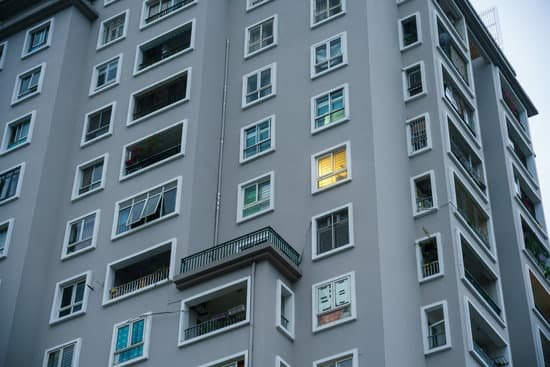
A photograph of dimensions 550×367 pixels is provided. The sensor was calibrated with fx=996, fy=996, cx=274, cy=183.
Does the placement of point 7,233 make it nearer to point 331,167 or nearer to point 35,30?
point 35,30

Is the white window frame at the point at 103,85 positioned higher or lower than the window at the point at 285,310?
higher

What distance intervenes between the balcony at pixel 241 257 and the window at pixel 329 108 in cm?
682

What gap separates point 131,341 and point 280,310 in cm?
692

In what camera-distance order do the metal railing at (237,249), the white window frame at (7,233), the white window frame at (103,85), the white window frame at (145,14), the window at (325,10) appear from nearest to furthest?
the metal railing at (237,249)
the white window frame at (7,233)
the window at (325,10)
the white window frame at (103,85)
the white window frame at (145,14)

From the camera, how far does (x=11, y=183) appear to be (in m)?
53.1

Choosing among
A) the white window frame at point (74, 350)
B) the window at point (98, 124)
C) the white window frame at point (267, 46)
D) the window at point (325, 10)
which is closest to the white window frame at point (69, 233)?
the white window frame at point (74, 350)

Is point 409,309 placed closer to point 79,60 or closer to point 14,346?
point 14,346

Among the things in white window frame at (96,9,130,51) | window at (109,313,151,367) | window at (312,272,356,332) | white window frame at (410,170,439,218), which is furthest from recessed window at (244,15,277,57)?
window at (109,313,151,367)

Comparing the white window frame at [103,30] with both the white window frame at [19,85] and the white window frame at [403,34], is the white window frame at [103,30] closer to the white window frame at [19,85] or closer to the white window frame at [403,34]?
the white window frame at [19,85]

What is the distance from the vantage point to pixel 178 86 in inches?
2122

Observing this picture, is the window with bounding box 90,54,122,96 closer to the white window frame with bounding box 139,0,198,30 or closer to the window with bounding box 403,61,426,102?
the white window frame with bounding box 139,0,198,30

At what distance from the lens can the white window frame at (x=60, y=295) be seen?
151ft

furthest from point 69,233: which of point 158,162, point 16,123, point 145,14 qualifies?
point 145,14

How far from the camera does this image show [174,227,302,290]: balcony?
41.3 meters
